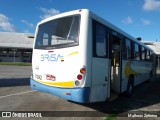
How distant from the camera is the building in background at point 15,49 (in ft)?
179

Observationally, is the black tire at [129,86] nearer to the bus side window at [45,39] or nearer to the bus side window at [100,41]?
the bus side window at [100,41]

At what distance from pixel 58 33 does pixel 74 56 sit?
1.22 meters

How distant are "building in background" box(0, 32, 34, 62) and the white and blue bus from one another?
4582 cm

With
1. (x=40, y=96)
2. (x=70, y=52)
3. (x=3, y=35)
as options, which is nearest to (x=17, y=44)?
(x=3, y=35)

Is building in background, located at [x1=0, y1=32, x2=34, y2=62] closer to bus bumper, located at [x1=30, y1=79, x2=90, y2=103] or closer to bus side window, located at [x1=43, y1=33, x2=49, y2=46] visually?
bus side window, located at [x1=43, y1=33, x2=49, y2=46]

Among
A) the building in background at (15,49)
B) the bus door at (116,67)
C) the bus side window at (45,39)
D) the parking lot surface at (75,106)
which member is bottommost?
Result: the parking lot surface at (75,106)

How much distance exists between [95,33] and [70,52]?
3.30ft

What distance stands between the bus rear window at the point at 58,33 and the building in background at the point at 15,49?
45484 mm

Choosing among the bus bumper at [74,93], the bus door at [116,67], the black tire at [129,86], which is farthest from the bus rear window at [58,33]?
the black tire at [129,86]

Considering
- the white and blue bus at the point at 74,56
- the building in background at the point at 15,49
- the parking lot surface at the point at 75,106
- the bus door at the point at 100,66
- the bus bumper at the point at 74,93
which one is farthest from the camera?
the building in background at the point at 15,49

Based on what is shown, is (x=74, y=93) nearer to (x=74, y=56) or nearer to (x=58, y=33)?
(x=74, y=56)

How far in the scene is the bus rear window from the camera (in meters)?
7.35

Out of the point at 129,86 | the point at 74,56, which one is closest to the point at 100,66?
the point at 74,56

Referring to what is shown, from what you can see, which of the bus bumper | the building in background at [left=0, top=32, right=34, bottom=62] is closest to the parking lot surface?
the bus bumper
